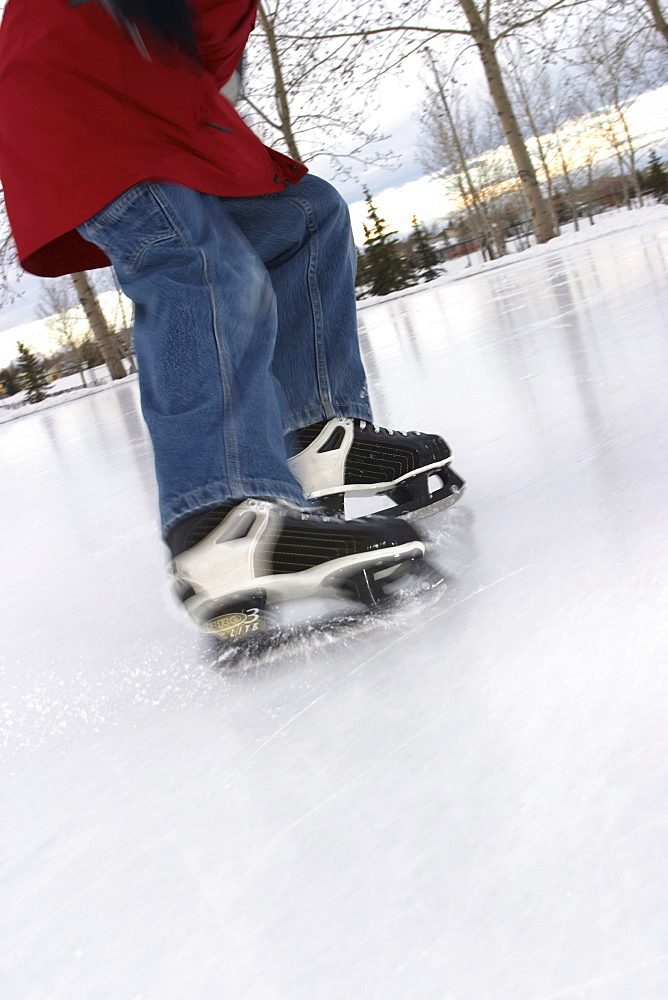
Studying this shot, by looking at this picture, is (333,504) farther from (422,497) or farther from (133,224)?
(133,224)

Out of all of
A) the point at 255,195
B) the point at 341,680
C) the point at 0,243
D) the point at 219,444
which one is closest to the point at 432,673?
the point at 341,680

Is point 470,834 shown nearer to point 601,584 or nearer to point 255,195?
point 601,584

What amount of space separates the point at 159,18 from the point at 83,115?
117 millimetres

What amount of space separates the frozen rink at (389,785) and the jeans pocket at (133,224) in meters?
0.38

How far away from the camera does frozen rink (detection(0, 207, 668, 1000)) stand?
342mm

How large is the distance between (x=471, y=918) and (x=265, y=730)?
0.82 ft

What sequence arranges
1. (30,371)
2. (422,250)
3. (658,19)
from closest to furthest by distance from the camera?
(658,19)
(422,250)
(30,371)

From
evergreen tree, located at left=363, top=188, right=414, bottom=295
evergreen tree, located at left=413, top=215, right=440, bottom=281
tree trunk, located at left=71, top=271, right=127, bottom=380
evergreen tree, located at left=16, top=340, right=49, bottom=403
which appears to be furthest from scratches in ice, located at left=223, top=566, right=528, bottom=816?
evergreen tree, located at left=16, top=340, right=49, bottom=403

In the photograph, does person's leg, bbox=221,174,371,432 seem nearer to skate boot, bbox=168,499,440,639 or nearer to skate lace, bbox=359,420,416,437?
skate lace, bbox=359,420,416,437

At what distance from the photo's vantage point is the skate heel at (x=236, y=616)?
0.74 m

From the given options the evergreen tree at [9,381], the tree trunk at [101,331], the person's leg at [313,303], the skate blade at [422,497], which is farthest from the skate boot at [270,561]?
the evergreen tree at [9,381]

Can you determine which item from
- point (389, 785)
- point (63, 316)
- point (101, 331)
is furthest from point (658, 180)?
point (389, 785)

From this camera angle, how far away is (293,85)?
1028cm

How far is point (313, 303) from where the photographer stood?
1.12 m
